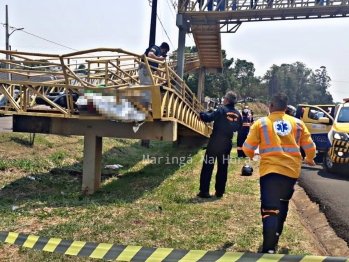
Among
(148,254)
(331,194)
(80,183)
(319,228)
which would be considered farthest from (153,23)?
(148,254)

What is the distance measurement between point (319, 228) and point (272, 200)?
179cm

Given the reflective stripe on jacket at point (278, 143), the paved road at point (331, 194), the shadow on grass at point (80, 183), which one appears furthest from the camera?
the shadow on grass at point (80, 183)

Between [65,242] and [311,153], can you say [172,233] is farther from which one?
[311,153]

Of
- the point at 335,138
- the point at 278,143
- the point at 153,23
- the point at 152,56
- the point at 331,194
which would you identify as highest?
the point at 153,23

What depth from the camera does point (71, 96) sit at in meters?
7.56

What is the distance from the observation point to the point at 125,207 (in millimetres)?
6355

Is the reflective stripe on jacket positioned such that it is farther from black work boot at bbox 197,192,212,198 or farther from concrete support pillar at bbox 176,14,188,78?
concrete support pillar at bbox 176,14,188,78

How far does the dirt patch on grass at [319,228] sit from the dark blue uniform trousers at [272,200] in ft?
2.73

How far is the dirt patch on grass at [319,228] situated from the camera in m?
4.69

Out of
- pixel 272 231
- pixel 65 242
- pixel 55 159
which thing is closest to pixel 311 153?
pixel 272 231

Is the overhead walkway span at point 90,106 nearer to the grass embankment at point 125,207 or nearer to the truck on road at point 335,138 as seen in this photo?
the grass embankment at point 125,207

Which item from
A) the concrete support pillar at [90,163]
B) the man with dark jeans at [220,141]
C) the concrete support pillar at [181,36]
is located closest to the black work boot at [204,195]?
the man with dark jeans at [220,141]

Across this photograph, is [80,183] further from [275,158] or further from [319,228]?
[275,158]

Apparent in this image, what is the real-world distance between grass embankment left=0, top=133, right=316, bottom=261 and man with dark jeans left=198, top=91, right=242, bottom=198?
0.33 m
